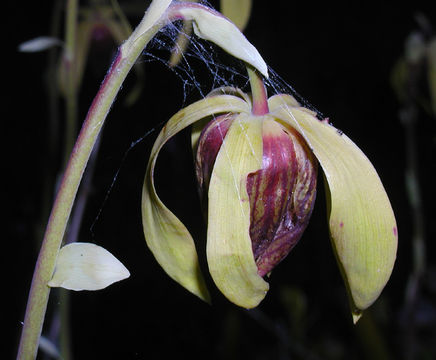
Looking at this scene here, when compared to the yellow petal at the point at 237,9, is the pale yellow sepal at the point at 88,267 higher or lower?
lower

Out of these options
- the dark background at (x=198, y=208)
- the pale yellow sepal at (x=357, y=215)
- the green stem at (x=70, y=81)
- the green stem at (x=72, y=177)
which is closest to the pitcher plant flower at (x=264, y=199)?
the pale yellow sepal at (x=357, y=215)

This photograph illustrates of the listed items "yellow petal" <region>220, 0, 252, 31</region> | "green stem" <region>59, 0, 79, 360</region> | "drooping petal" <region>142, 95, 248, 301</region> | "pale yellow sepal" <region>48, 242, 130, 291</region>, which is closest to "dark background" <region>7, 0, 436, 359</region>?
"green stem" <region>59, 0, 79, 360</region>

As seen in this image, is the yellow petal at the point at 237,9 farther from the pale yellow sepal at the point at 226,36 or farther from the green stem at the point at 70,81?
the green stem at the point at 70,81

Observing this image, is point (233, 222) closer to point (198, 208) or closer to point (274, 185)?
point (274, 185)

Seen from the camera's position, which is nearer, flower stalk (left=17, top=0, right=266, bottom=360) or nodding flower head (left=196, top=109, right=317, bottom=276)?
flower stalk (left=17, top=0, right=266, bottom=360)

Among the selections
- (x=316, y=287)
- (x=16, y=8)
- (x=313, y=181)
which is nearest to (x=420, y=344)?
(x=316, y=287)

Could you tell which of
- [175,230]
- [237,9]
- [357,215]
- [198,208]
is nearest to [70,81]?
[237,9]

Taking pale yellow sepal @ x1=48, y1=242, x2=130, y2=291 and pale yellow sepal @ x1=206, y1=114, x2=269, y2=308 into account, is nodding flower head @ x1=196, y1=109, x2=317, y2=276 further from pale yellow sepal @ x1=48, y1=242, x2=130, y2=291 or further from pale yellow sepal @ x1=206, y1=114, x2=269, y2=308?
pale yellow sepal @ x1=48, y1=242, x2=130, y2=291
